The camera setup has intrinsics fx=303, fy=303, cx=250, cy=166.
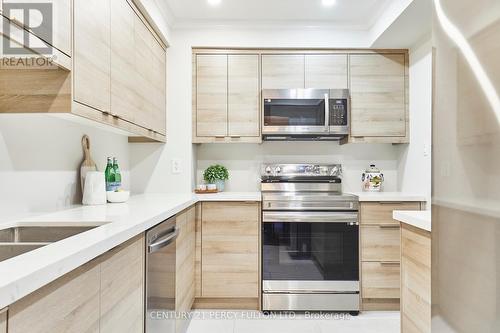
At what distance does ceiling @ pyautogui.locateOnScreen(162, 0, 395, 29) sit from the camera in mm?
2396

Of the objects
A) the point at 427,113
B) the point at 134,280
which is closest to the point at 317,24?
the point at 427,113

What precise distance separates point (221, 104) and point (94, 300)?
6.85 ft

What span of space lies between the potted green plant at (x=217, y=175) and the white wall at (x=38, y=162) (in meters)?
1.08

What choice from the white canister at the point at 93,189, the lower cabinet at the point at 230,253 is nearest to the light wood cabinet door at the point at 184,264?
the lower cabinet at the point at 230,253

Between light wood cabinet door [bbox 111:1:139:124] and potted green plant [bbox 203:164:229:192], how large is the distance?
976mm

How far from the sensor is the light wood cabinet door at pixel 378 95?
275 cm

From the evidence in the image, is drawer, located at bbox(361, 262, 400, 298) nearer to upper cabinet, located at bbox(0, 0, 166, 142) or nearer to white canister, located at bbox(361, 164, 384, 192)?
white canister, located at bbox(361, 164, 384, 192)

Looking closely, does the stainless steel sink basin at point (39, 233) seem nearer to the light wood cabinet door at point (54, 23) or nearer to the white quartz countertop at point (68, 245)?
the white quartz countertop at point (68, 245)

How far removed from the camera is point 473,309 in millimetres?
685

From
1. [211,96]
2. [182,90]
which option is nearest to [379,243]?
[211,96]

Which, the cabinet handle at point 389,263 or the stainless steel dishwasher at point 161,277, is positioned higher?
the stainless steel dishwasher at point 161,277

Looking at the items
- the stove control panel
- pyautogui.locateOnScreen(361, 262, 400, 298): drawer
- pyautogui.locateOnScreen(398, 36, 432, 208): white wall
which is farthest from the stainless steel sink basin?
pyautogui.locateOnScreen(398, 36, 432, 208): white wall

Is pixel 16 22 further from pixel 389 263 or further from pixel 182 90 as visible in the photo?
pixel 389 263

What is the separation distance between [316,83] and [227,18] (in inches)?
38.2
